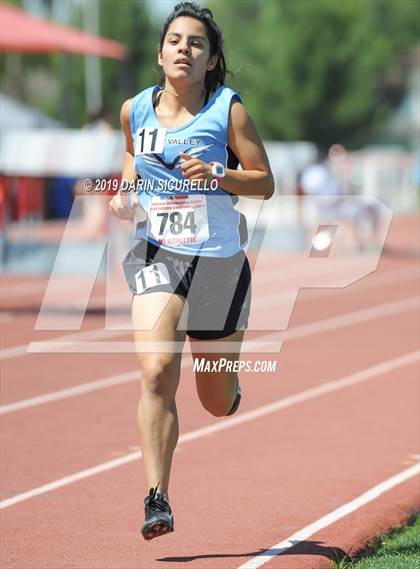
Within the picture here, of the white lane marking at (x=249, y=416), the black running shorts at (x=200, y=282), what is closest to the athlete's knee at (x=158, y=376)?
the black running shorts at (x=200, y=282)

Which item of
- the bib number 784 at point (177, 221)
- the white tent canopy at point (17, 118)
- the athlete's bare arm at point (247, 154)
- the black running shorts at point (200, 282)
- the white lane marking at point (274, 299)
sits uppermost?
the athlete's bare arm at point (247, 154)

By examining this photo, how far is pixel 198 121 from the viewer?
532 cm

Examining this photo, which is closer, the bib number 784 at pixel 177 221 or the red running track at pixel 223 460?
the bib number 784 at pixel 177 221

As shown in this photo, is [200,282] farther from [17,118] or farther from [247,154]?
[17,118]

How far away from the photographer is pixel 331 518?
247 inches

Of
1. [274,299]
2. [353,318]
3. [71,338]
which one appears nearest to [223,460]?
[71,338]

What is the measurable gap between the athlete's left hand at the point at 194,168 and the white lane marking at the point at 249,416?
7.16 feet

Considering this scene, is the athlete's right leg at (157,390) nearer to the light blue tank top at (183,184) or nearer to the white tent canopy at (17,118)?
the light blue tank top at (183,184)

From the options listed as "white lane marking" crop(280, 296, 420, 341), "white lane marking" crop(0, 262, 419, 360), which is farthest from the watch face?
"white lane marking" crop(280, 296, 420, 341)

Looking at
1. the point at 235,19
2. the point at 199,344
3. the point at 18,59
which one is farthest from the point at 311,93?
the point at 199,344

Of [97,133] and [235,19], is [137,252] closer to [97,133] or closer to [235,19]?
[97,133]

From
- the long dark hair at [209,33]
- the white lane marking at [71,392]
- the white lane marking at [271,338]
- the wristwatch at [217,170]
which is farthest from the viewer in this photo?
the white lane marking at [271,338]

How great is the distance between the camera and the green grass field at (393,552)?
5.34 meters

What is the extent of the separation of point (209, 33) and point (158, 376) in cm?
143
